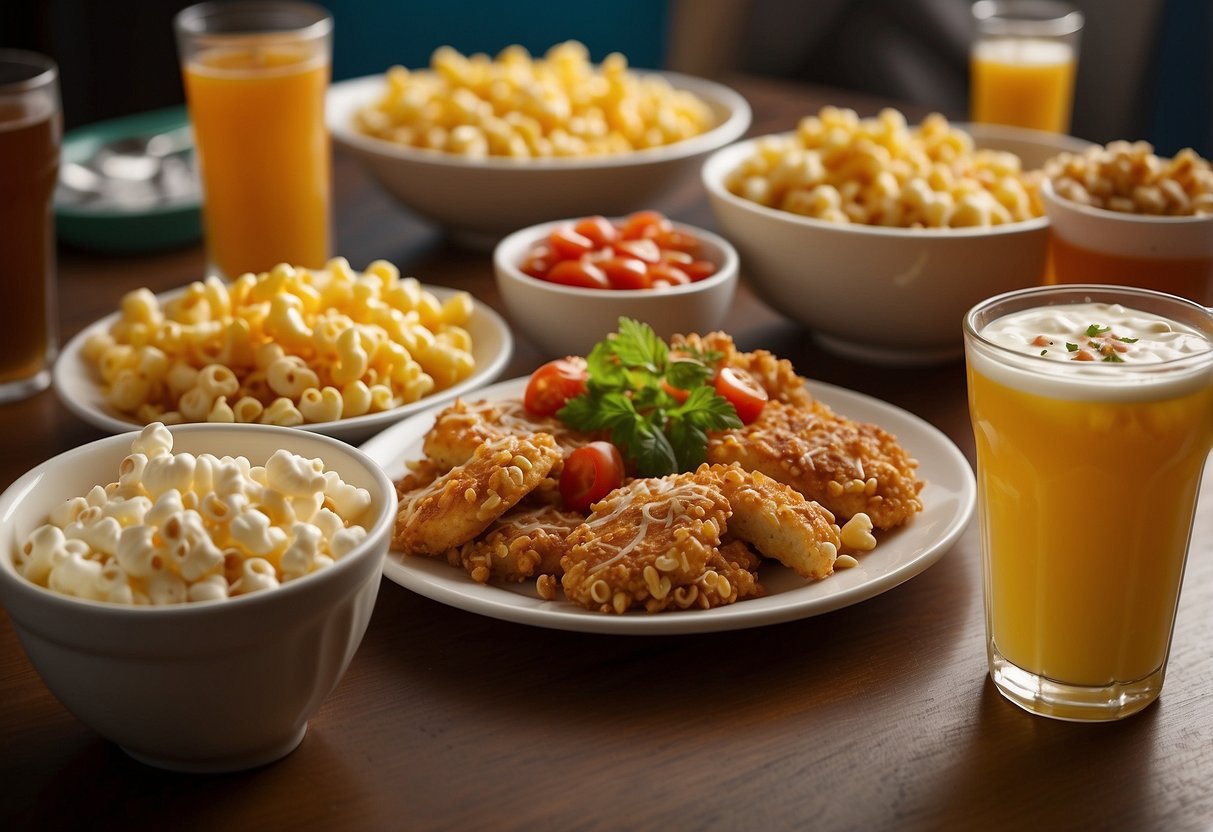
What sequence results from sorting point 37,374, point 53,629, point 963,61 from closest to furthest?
point 53,629 < point 37,374 < point 963,61

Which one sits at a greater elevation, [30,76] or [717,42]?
[30,76]

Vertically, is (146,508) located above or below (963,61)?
above

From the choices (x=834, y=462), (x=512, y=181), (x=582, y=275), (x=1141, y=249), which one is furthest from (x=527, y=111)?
(x=834, y=462)

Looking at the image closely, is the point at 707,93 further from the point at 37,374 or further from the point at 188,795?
the point at 188,795

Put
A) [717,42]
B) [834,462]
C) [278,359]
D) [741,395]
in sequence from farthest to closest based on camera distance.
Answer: [717,42], [278,359], [741,395], [834,462]

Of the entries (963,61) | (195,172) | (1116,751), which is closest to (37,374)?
(195,172)

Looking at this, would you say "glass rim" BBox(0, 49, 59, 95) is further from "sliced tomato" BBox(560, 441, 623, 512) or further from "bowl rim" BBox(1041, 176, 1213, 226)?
"bowl rim" BBox(1041, 176, 1213, 226)

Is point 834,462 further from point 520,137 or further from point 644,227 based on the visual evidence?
point 520,137
